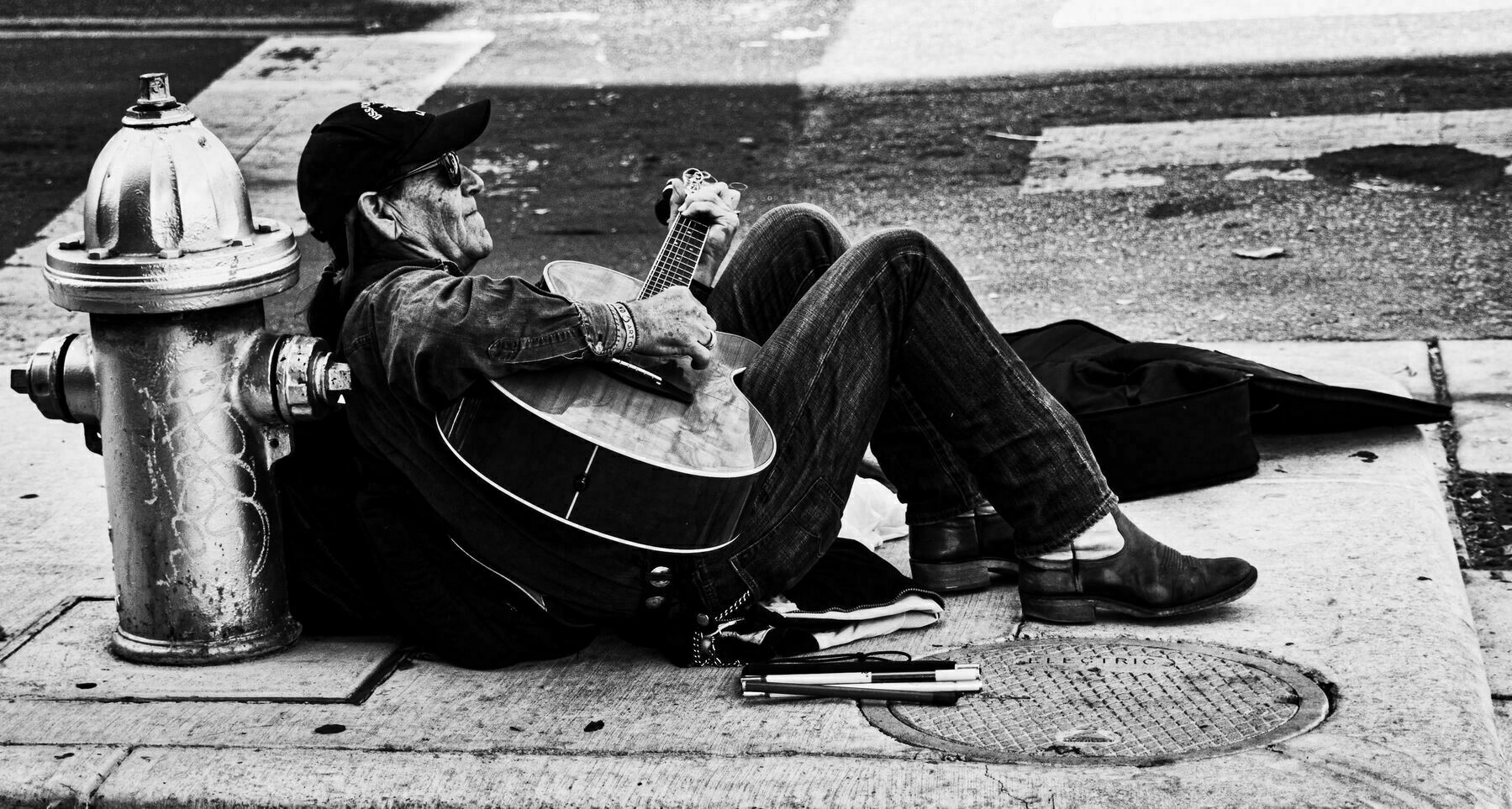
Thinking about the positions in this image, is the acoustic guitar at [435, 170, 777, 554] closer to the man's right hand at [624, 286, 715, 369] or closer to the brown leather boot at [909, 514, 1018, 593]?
the man's right hand at [624, 286, 715, 369]

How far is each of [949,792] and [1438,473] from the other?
2233mm

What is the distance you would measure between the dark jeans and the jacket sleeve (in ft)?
1.49

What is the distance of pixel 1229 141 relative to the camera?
7320 millimetres

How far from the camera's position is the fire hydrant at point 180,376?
2912 millimetres

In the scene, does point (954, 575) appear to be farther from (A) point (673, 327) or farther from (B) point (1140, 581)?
(A) point (673, 327)

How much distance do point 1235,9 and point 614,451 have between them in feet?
24.5

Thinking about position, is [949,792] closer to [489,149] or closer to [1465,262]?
[1465,262]

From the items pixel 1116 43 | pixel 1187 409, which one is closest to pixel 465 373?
pixel 1187 409

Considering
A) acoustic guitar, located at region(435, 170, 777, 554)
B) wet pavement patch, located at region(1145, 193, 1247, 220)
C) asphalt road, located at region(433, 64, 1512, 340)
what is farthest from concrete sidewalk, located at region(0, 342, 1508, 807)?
wet pavement patch, located at region(1145, 193, 1247, 220)

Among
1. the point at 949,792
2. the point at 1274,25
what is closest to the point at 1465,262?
the point at 1274,25

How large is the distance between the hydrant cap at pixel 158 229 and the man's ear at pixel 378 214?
0.66ft

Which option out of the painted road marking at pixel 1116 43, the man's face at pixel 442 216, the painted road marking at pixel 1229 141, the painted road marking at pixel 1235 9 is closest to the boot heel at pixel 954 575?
the man's face at pixel 442 216

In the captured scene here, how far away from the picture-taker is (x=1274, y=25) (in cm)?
892

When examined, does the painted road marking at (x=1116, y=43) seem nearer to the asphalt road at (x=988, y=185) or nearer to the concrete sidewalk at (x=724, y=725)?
the asphalt road at (x=988, y=185)
